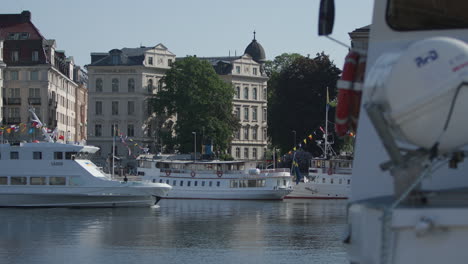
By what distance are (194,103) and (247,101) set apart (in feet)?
58.4

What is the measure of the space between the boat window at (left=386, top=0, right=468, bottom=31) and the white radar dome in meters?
1.30

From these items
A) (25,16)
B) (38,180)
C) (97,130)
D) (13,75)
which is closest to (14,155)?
(38,180)

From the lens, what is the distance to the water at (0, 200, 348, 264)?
2911 cm

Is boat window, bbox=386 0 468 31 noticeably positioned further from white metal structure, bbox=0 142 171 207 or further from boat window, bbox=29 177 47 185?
boat window, bbox=29 177 47 185

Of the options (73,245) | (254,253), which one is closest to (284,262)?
(254,253)


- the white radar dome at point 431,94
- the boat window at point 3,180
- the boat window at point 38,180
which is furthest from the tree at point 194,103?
the white radar dome at point 431,94

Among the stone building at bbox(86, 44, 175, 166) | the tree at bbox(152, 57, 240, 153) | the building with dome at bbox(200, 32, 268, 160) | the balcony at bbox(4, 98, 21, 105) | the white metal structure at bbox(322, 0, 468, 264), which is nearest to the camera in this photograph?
the white metal structure at bbox(322, 0, 468, 264)

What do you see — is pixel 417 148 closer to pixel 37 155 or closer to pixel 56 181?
pixel 37 155

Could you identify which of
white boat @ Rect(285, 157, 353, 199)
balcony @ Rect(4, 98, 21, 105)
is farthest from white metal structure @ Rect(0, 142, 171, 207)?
balcony @ Rect(4, 98, 21, 105)

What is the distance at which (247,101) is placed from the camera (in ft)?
429

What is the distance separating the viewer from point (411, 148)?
7223 mm

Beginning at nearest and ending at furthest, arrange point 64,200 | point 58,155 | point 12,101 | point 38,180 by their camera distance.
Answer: point 58,155 < point 38,180 < point 64,200 < point 12,101

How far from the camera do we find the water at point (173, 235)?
95.5 ft

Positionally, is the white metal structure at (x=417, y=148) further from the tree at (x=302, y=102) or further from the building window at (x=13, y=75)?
the building window at (x=13, y=75)
